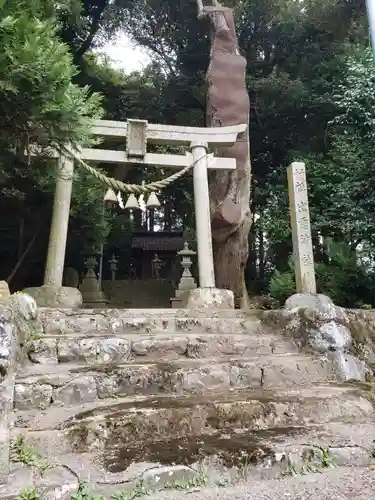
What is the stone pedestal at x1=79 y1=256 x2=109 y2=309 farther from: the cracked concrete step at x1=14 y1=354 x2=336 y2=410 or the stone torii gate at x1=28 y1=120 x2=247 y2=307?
the cracked concrete step at x1=14 y1=354 x2=336 y2=410

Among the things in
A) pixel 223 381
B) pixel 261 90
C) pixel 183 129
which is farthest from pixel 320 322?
pixel 261 90

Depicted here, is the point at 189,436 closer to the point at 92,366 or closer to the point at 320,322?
the point at 92,366

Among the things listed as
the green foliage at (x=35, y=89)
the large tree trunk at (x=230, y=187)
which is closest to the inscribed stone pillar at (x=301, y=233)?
the green foliage at (x=35, y=89)

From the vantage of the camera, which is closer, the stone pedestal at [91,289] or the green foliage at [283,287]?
the green foliage at [283,287]

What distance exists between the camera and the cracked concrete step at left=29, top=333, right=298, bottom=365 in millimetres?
4141

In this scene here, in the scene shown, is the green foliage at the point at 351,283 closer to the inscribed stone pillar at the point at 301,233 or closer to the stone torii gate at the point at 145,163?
the inscribed stone pillar at the point at 301,233

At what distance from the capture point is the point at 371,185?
25.5 feet

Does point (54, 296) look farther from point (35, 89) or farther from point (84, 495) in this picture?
point (84, 495)

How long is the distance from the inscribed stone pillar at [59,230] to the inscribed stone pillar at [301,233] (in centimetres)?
362

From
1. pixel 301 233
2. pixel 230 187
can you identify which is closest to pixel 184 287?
pixel 230 187

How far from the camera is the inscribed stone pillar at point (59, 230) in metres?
7.11

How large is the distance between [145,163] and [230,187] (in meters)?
3.04

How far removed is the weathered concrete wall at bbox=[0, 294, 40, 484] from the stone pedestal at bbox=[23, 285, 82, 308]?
81.0 inches

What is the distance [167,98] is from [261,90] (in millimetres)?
3168
